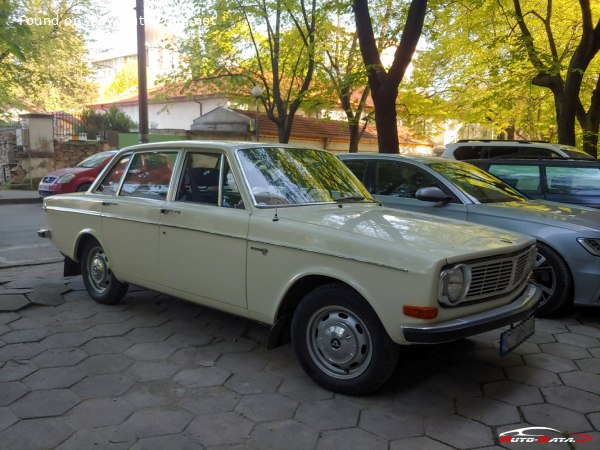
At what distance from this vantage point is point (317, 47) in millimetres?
19000

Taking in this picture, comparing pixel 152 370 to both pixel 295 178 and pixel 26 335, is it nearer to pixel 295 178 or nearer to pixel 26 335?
pixel 26 335

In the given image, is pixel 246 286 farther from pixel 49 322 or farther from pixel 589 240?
pixel 589 240

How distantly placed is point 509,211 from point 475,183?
0.77 m

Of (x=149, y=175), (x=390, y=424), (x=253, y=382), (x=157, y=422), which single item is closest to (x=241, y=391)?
(x=253, y=382)

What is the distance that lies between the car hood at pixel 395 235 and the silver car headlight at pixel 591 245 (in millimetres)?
1432

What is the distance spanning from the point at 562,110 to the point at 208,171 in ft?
37.3

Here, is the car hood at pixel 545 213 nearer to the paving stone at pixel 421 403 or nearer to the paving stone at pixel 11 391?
the paving stone at pixel 421 403

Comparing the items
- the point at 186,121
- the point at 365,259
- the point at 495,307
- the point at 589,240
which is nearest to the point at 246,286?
the point at 365,259

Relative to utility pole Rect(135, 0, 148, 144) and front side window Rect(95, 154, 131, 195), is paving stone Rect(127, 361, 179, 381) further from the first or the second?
utility pole Rect(135, 0, 148, 144)

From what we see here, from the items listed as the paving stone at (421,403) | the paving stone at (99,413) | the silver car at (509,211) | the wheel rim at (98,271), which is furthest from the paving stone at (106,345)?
the silver car at (509,211)

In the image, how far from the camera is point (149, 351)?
415 centimetres

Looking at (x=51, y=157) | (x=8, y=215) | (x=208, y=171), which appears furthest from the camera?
(x=51, y=157)

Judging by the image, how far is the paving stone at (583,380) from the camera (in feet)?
11.9

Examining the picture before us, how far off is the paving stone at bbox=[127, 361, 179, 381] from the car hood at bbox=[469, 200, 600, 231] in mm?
3449
